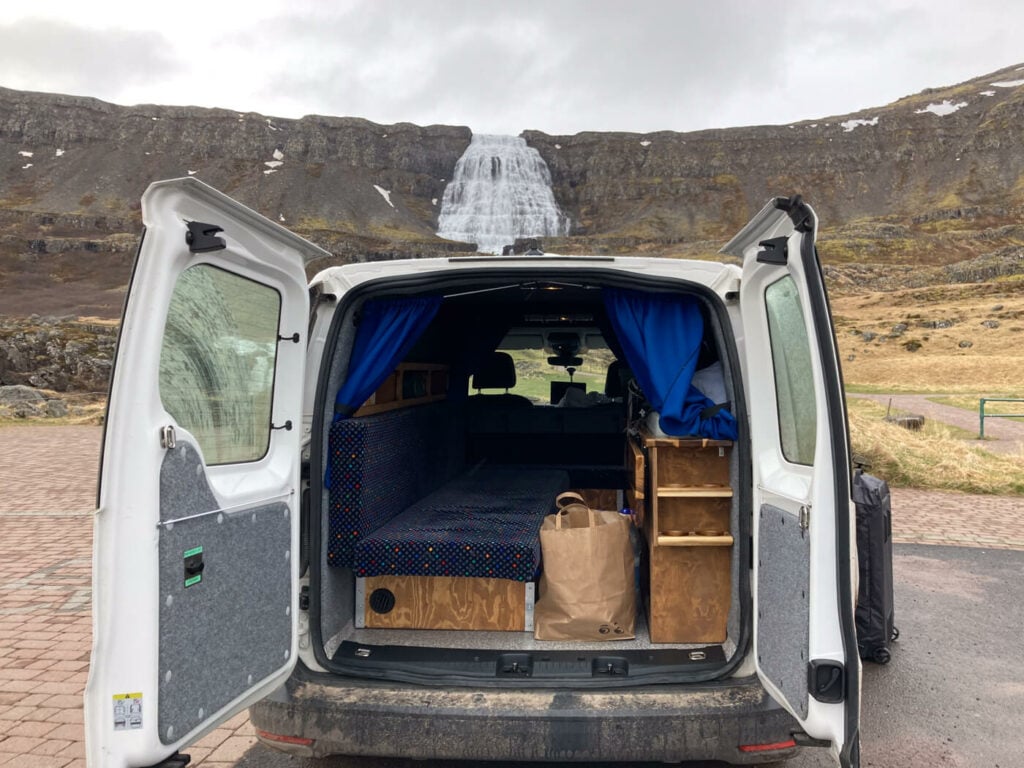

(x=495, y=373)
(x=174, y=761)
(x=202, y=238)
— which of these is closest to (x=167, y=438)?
(x=202, y=238)

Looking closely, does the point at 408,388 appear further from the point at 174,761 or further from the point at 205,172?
the point at 205,172

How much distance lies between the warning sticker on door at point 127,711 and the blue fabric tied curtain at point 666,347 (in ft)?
7.39

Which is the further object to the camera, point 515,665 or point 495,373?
point 495,373

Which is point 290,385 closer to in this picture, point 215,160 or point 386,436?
point 386,436

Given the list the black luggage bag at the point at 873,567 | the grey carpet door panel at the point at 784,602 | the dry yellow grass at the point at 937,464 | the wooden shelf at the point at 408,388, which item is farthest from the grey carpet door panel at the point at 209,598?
the dry yellow grass at the point at 937,464

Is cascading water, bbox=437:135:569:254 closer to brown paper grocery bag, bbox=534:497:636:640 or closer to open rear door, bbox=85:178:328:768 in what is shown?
brown paper grocery bag, bbox=534:497:636:640

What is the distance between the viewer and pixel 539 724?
7.74 feet

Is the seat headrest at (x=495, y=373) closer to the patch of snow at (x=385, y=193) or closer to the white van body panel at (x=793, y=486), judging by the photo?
the white van body panel at (x=793, y=486)

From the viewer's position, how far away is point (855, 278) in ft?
222

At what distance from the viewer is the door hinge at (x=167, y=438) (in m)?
1.94

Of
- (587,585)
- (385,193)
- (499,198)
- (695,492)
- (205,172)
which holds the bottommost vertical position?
(587,585)

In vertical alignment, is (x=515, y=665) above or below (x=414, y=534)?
below

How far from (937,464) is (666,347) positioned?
821cm

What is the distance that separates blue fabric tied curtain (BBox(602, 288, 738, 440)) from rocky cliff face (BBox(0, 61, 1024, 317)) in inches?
3049
